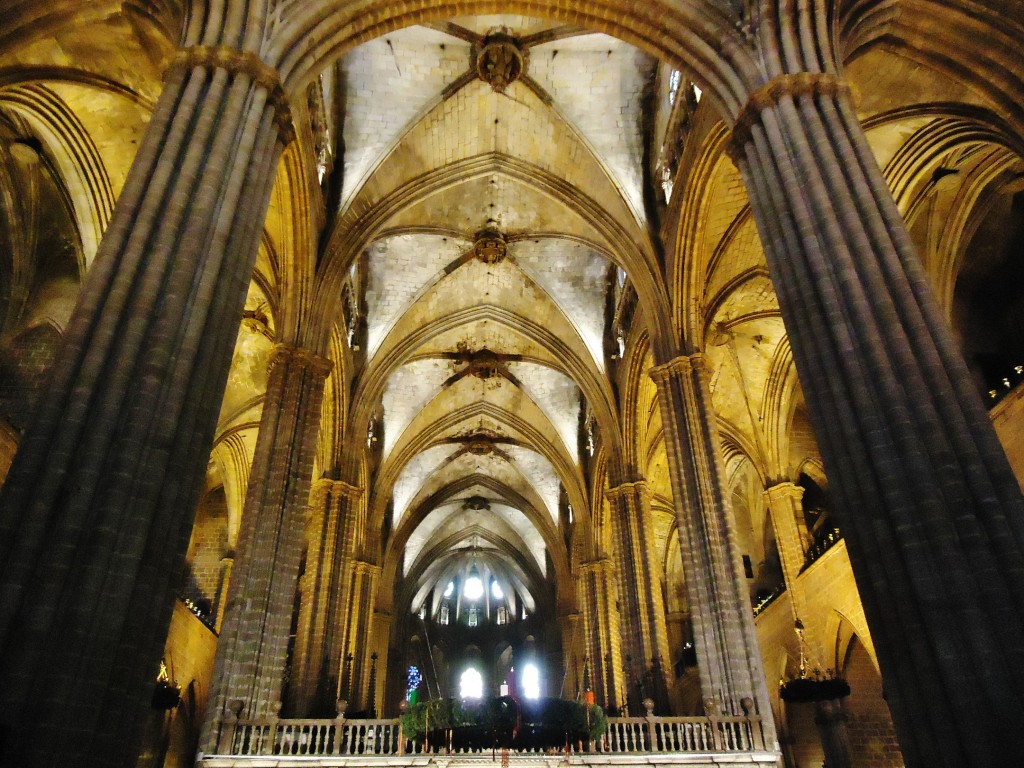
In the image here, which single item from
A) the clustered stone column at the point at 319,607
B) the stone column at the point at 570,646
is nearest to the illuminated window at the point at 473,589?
the stone column at the point at 570,646

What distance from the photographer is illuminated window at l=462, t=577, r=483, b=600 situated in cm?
4159

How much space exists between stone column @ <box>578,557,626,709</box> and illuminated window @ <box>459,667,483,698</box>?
59.9 ft

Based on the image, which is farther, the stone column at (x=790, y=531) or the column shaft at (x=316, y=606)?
the stone column at (x=790, y=531)

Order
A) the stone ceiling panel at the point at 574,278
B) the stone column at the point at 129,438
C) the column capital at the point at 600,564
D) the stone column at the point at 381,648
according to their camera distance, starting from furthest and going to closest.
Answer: the stone column at the point at 381,648 → the column capital at the point at 600,564 → the stone ceiling panel at the point at 574,278 → the stone column at the point at 129,438

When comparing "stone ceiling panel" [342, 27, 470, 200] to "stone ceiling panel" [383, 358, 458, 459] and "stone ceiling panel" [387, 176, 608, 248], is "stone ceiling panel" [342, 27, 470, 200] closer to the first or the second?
"stone ceiling panel" [387, 176, 608, 248]

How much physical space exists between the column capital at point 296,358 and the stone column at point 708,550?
6662 millimetres

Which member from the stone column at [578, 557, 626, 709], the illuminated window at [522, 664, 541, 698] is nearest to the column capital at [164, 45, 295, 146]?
the stone column at [578, 557, 626, 709]

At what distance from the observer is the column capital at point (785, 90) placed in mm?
8758

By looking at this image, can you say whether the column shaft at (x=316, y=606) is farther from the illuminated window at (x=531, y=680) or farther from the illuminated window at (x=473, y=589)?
the illuminated window at (x=473, y=589)

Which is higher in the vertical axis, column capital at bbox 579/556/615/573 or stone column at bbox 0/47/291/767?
column capital at bbox 579/556/615/573

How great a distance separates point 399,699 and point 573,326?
64.2 ft

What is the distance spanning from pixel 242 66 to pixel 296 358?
6546 millimetres

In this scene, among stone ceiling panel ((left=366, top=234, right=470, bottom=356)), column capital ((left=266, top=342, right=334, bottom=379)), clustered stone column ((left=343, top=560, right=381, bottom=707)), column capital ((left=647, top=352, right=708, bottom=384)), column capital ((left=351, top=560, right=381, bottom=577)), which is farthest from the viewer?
column capital ((left=351, top=560, right=381, bottom=577))

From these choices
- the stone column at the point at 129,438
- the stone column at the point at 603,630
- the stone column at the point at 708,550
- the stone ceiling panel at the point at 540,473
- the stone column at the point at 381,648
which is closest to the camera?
the stone column at the point at 129,438
